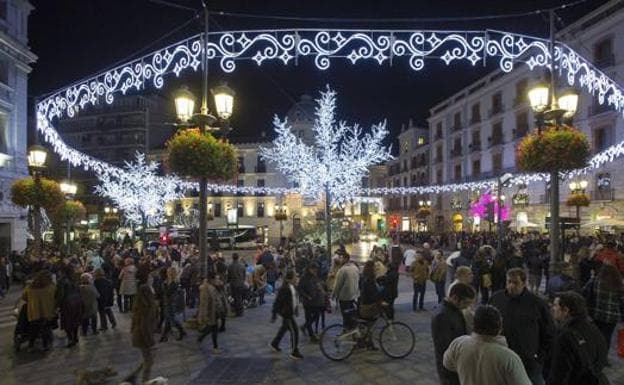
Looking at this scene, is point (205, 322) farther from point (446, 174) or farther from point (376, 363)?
point (446, 174)

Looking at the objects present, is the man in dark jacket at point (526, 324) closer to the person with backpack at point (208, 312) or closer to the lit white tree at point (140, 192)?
the person with backpack at point (208, 312)

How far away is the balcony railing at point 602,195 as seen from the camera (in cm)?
3129

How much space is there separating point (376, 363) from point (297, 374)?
1290 millimetres

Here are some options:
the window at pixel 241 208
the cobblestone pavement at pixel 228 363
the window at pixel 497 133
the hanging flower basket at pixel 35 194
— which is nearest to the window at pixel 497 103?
the window at pixel 497 133

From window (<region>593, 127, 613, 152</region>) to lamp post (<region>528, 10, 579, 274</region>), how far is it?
2415cm

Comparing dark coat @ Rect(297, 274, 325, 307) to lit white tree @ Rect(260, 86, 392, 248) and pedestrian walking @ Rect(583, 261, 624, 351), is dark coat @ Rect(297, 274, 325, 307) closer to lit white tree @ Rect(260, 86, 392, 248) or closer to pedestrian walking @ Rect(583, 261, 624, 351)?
pedestrian walking @ Rect(583, 261, 624, 351)

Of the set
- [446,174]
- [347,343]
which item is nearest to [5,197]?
[347,343]

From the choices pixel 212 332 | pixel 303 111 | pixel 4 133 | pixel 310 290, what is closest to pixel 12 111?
pixel 4 133

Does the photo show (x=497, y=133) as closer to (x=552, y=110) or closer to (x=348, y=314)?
(x=552, y=110)

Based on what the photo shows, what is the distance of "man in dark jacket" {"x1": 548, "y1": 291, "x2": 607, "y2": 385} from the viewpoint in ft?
14.1

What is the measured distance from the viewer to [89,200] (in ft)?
226

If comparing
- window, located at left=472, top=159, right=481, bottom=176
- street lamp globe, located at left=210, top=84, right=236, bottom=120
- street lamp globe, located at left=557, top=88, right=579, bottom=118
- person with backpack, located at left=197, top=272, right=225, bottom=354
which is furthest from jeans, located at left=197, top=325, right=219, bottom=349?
window, located at left=472, top=159, right=481, bottom=176

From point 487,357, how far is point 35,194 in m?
13.2

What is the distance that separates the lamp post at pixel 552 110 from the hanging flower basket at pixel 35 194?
11920mm
